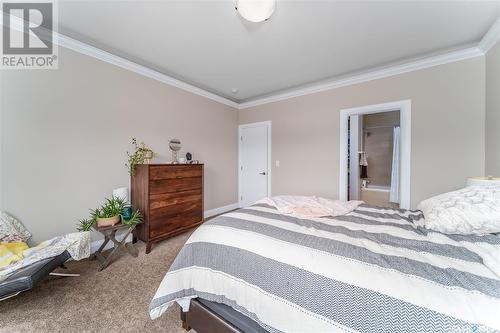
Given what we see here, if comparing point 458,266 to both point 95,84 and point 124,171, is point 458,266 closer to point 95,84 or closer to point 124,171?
point 124,171

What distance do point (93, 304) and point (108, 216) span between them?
36.5 inches

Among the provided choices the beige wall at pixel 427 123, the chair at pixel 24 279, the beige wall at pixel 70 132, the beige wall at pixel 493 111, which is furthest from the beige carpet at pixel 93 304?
the beige wall at pixel 493 111

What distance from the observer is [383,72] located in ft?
9.21

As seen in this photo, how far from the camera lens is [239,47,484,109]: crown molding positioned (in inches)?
92.0

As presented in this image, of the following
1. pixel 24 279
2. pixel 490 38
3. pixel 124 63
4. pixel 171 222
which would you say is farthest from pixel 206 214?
pixel 490 38

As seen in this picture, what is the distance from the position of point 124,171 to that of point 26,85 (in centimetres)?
128

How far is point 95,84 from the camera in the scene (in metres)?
2.39

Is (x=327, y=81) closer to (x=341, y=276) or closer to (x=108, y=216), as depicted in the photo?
(x=341, y=276)

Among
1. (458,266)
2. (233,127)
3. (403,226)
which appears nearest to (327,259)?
(458,266)

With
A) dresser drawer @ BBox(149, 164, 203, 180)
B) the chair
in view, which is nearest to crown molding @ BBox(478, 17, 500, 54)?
dresser drawer @ BBox(149, 164, 203, 180)

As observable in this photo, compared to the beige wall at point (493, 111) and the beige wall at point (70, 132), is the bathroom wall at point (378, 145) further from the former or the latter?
the beige wall at point (70, 132)

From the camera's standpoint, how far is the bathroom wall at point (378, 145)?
5350 millimetres

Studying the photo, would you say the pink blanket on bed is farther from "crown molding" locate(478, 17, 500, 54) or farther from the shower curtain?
the shower curtain

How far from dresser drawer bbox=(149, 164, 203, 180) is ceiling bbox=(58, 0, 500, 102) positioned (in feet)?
4.99
